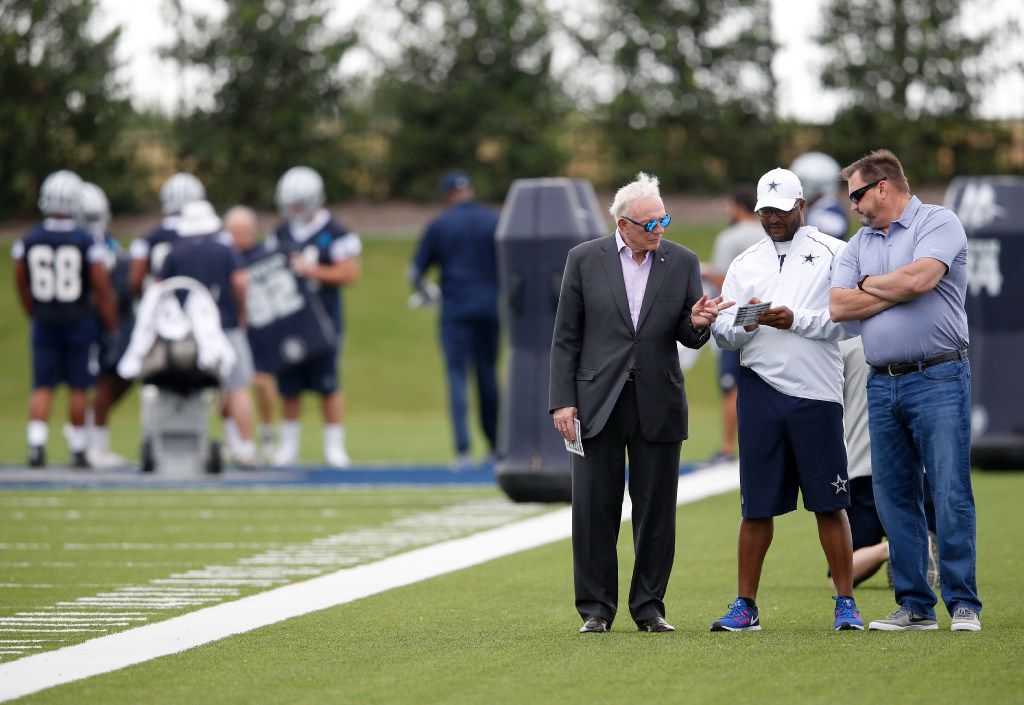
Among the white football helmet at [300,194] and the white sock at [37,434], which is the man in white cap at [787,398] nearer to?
the white football helmet at [300,194]

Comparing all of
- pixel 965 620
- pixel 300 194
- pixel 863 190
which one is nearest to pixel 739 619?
pixel 965 620

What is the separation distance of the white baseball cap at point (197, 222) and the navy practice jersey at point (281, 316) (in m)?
1.08

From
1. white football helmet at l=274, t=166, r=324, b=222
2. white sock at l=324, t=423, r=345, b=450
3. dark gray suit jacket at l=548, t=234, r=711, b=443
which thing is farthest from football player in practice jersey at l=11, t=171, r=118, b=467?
dark gray suit jacket at l=548, t=234, r=711, b=443

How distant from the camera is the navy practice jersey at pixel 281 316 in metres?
16.4

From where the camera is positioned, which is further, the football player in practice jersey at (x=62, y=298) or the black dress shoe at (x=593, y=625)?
the football player in practice jersey at (x=62, y=298)

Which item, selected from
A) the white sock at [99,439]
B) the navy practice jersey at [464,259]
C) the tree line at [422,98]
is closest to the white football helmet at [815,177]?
the navy practice jersey at [464,259]

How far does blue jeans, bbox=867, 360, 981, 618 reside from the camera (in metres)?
7.42

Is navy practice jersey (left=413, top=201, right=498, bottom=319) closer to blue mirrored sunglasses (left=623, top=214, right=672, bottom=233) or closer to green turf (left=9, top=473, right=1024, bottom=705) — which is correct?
green turf (left=9, top=473, right=1024, bottom=705)

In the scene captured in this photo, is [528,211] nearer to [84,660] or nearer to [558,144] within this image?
[84,660]

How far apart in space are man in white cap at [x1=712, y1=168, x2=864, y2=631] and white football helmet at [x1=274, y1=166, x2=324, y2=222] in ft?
29.3

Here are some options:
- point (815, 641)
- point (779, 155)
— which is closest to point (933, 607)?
point (815, 641)

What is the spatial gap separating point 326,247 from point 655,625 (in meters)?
9.33

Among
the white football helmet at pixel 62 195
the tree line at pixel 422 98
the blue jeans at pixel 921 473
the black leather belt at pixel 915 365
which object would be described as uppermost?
the tree line at pixel 422 98

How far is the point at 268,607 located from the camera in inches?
333
